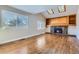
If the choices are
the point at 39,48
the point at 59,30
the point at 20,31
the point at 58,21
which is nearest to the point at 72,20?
the point at 58,21

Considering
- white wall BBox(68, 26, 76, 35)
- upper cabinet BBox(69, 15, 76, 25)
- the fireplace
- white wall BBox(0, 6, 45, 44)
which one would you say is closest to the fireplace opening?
the fireplace

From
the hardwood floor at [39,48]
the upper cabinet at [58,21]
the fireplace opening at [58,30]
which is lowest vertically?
the hardwood floor at [39,48]

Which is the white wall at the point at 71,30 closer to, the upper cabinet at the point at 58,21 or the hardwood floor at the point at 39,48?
the upper cabinet at the point at 58,21

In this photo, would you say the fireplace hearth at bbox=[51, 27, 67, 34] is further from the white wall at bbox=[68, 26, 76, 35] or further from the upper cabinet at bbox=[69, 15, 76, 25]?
the upper cabinet at bbox=[69, 15, 76, 25]

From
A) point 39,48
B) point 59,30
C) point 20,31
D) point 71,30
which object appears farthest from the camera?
point 59,30

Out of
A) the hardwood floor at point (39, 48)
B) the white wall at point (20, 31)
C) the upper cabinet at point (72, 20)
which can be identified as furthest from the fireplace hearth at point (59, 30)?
the hardwood floor at point (39, 48)

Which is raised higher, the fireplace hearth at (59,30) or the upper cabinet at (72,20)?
the upper cabinet at (72,20)

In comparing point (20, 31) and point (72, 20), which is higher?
point (72, 20)

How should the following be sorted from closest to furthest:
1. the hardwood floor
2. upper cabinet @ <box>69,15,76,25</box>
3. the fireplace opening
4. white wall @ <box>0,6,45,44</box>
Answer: the hardwood floor < white wall @ <box>0,6,45,44</box> < upper cabinet @ <box>69,15,76,25</box> < the fireplace opening

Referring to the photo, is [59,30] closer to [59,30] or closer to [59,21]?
→ [59,30]

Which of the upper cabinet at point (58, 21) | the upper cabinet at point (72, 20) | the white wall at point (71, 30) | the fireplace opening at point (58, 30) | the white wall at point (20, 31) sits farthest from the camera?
the fireplace opening at point (58, 30)

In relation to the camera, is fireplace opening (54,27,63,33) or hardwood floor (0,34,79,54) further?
fireplace opening (54,27,63,33)

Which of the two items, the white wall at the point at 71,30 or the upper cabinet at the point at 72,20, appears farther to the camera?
the upper cabinet at the point at 72,20
